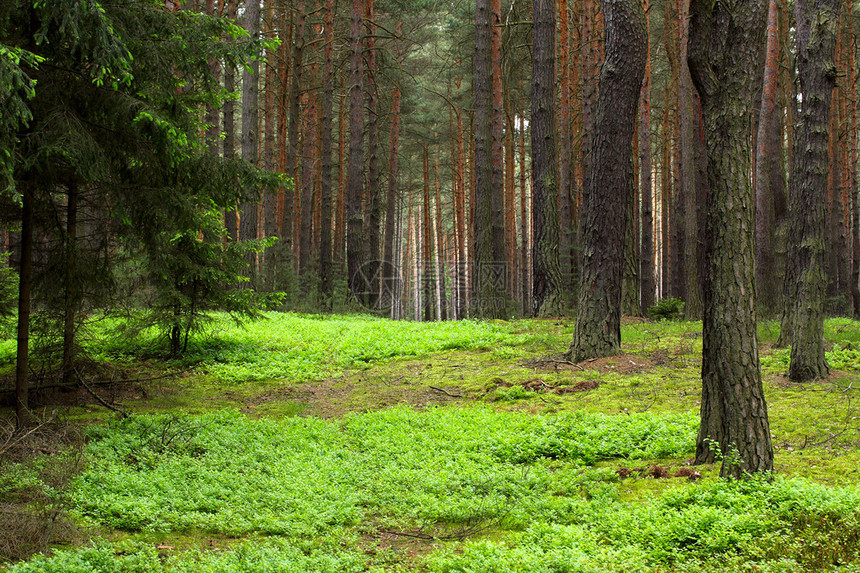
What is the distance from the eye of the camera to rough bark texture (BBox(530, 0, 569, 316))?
15133 millimetres

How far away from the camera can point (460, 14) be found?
23.6 metres

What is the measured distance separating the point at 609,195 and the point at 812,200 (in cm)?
291

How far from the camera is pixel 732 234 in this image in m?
5.03

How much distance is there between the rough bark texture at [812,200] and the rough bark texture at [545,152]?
7.00 meters

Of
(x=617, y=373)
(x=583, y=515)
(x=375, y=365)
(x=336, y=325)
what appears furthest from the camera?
(x=336, y=325)

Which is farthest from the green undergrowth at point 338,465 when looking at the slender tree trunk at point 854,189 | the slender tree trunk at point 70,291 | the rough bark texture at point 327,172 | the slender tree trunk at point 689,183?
the slender tree trunk at point 854,189

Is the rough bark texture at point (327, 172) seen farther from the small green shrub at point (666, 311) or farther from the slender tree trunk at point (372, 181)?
the small green shrub at point (666, 311)

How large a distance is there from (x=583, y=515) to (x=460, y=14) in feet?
74.4

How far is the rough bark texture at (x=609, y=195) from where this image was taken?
9.95 m

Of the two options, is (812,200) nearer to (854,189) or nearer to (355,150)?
(355,150)

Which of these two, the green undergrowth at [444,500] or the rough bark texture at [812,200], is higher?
the rough bark texture at [812,200]

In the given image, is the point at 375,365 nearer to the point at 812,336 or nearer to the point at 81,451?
the point at 81,451

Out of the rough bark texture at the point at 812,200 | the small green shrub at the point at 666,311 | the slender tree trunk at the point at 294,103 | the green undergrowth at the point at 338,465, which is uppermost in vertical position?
the slender tree trunk at the point at 294,103

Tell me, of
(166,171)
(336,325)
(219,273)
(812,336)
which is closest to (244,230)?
(336,325)
